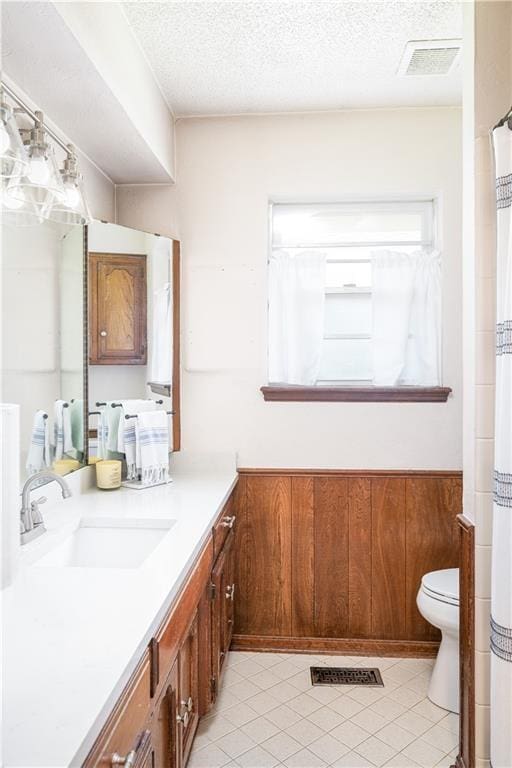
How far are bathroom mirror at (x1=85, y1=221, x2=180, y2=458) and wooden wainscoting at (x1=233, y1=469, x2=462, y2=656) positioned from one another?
0.66 m

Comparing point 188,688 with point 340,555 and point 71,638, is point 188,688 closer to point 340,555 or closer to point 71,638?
point 71,638

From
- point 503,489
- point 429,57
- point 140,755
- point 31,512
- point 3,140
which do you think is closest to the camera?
point 140,755

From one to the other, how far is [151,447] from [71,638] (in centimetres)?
140

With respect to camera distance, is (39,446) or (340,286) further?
(340,286)

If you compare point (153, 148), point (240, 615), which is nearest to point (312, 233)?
point (153, 148)

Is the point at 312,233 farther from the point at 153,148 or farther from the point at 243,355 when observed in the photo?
the point at 153,148

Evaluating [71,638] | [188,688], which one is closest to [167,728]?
[188,688]

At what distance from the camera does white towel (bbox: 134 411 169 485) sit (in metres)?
2.45

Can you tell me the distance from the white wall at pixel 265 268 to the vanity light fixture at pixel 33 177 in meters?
0.95

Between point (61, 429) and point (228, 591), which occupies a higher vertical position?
point (61, 429)

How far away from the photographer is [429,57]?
90.9 inches

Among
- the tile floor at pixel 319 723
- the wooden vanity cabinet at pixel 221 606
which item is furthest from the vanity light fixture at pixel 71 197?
the tile floor at pixel 319 723

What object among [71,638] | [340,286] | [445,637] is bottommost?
[445,637]

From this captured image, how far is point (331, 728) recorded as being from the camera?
218 centimetres
